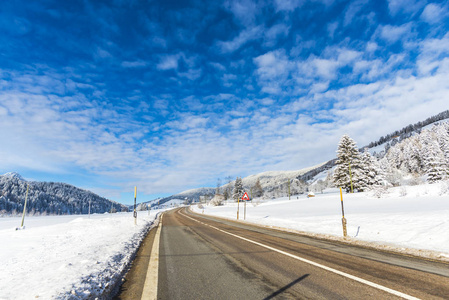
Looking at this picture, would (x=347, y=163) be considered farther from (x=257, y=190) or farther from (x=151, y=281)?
(x=257, y=190)

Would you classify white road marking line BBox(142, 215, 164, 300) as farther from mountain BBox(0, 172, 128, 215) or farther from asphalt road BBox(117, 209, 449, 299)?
mountain BBox(0, 172, 128, 215)

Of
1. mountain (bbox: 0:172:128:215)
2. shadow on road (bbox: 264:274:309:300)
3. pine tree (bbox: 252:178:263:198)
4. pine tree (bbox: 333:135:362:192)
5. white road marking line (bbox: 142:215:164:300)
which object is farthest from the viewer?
mountain (bbox: 0:172:128:215)

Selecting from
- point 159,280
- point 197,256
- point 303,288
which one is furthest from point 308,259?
point 159,280

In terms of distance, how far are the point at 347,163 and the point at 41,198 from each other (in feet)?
524

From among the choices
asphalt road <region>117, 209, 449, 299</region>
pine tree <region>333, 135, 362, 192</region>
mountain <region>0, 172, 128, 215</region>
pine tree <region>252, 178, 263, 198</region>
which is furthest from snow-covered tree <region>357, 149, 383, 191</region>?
mountain <region>0, 172, 128, 215</region>

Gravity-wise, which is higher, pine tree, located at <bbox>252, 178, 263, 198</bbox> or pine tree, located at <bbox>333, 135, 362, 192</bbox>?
pine tree, located at <bbox>333, 135, 362, 192</bbox>

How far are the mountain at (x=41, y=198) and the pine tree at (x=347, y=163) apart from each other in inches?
3753

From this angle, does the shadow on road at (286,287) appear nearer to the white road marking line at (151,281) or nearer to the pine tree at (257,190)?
the white road marking line at (151,281)

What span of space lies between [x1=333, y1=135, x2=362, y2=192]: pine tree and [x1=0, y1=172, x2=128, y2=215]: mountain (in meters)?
95.3

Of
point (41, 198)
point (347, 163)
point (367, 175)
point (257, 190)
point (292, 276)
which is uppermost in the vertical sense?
point (347, 163)

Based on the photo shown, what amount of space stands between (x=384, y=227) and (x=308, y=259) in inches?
306

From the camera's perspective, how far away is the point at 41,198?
12706 centimetres

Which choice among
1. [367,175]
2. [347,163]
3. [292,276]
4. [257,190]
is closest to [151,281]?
[292,276]

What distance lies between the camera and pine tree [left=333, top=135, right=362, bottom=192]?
135 feet
